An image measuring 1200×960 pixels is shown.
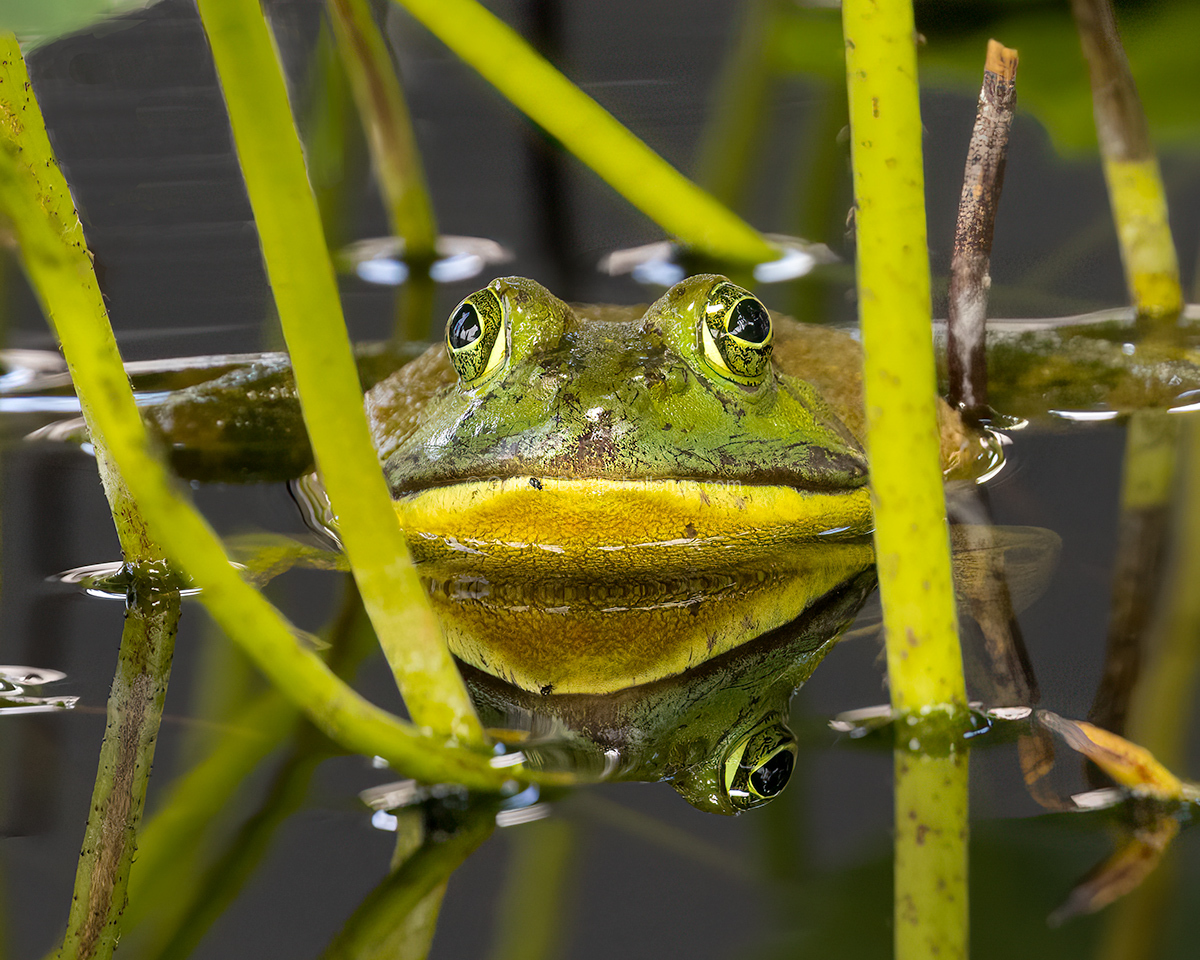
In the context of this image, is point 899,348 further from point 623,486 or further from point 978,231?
point 978,231

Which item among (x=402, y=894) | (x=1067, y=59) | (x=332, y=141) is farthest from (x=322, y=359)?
(x=332, y=141)

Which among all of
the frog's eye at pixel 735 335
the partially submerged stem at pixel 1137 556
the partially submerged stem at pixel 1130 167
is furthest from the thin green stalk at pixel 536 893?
the partially submerged stem at pixel 1130 167

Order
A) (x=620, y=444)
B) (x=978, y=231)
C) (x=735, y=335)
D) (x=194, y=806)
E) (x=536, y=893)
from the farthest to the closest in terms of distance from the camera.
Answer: (x=978, y=231)
(x=735, y=335)
(x=620, y=444)
(x=194, y=806)
(x=536, y=893)

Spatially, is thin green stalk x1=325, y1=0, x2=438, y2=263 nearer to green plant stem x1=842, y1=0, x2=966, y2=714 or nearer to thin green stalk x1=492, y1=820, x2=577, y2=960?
green plant stem x1=842, y1=0, x2=966, y2=714

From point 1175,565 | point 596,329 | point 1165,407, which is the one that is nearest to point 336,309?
point 596,329

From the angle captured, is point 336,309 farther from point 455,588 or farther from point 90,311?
point 455,588

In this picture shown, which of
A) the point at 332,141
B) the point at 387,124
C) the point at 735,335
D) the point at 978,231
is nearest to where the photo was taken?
the point at 735,335

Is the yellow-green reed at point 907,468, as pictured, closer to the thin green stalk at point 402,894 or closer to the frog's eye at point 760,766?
the frog's eye at point 760,766
